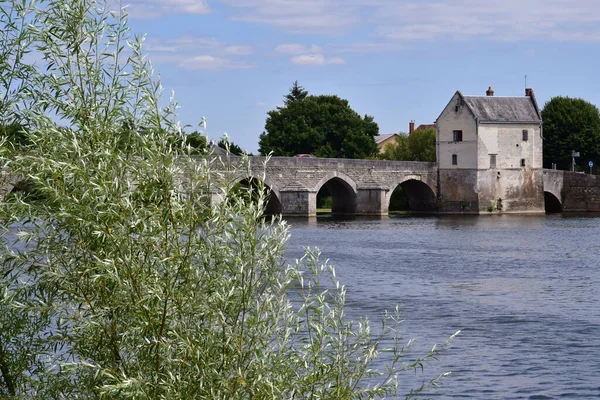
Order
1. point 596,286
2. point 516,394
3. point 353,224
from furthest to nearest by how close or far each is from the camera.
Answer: point 353,224
point 596,286
point 516,394

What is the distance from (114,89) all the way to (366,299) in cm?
1174

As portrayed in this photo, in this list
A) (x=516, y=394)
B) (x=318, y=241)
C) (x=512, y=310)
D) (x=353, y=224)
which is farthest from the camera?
(x=353, y=224)

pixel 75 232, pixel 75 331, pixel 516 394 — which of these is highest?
pixel 75 232

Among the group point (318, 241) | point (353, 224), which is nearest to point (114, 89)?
point (318, 241)

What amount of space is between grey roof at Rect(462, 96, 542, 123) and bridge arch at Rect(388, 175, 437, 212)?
A: 4653 mm

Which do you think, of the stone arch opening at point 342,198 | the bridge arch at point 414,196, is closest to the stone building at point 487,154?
the bridge arch at point 414,196

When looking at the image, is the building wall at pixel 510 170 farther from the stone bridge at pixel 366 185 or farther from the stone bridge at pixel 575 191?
the stone bridge at pixel 575 191

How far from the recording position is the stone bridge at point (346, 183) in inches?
1722

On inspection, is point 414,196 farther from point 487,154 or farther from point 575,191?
point 575,191

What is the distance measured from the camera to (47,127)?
654 cm

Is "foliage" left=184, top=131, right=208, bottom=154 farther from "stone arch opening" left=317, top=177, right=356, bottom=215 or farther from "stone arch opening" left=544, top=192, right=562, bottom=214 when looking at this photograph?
"stone arch opening" left=544, top=192, right=562, bottom=214

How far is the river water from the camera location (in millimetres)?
11961

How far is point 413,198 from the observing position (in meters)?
53.4

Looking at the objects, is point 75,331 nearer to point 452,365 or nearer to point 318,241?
point 452,365
